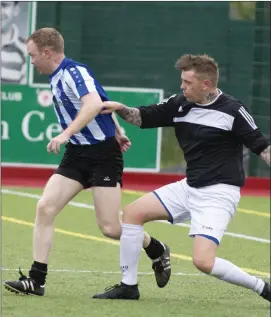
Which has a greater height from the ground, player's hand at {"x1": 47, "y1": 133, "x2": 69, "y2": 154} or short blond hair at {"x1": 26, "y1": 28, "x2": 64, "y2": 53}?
short blond hair at {"x1": 26, "y1": 28, "x2": 64, "y2": 53}

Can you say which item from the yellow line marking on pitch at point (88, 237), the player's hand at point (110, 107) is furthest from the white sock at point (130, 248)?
the yellow line marking on pitch at point (88, 237)

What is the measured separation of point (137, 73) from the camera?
56.7ft

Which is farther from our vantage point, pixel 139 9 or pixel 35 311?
pixel 139 9

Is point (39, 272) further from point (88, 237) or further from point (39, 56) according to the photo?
point (88, 237)

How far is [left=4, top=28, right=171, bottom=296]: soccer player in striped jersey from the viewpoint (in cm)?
842

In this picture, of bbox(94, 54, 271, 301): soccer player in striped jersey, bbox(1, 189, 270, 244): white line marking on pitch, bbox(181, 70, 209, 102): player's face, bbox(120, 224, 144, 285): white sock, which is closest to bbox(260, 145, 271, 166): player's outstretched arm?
bbox(94, 54, 271, 301): soccer player in striped jersey

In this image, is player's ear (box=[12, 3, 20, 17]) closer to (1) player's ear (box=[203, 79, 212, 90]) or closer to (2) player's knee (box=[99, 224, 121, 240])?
(2) player's knee (box=[99, 224, 121, 240])

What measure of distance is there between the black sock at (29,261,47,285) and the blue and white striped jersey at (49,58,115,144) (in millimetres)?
936

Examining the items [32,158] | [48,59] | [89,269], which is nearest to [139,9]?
[32,158]

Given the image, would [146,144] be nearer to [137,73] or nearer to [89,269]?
[137,73]

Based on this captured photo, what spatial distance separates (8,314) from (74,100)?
171 cm

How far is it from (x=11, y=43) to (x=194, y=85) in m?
9.08

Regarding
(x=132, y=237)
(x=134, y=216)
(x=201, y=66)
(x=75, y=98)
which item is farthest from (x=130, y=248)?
(x=201, y=66)

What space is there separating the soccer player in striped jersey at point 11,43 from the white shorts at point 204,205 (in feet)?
28.9
